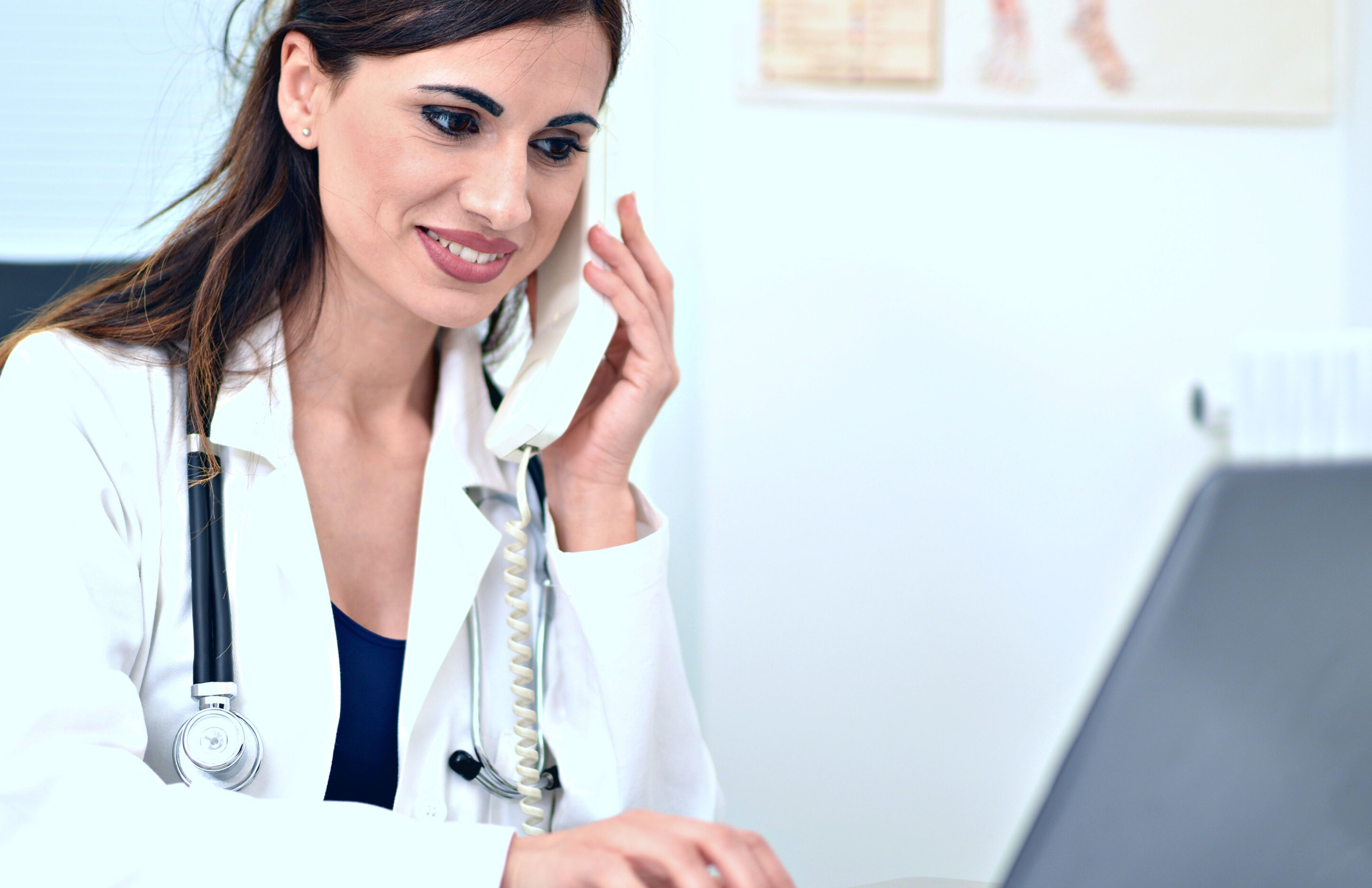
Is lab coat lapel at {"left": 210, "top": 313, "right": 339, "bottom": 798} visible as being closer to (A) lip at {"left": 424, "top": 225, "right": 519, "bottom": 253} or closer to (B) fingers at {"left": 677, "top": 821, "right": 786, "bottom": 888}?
(A) lip at {"left": 424, "top": 225, "right": 519, "bottom": 253}

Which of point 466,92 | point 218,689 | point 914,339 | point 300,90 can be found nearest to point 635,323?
point 466,92

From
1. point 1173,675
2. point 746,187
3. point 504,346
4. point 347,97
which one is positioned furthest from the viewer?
point 746,187

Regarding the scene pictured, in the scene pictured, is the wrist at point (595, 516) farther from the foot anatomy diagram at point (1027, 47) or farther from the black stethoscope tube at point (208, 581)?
the foot anatomy diagram at point (1027, 47)

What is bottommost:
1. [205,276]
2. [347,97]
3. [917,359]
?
[917,359]

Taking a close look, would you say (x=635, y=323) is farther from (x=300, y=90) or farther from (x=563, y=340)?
(x=300, y=90)

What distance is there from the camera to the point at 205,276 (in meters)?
1.01

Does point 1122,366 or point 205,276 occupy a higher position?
point 205,276

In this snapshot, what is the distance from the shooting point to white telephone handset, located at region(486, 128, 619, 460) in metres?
1.03

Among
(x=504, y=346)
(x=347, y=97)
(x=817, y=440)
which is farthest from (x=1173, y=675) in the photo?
(x=817, y=440)

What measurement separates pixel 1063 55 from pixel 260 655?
1.38 m

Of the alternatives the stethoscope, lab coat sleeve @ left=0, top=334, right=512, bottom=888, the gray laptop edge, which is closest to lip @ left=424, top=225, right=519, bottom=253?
the stethoscope

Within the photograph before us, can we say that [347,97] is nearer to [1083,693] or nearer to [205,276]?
[205,276]

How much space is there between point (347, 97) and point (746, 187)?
2.33 feet

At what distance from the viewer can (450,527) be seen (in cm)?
105
